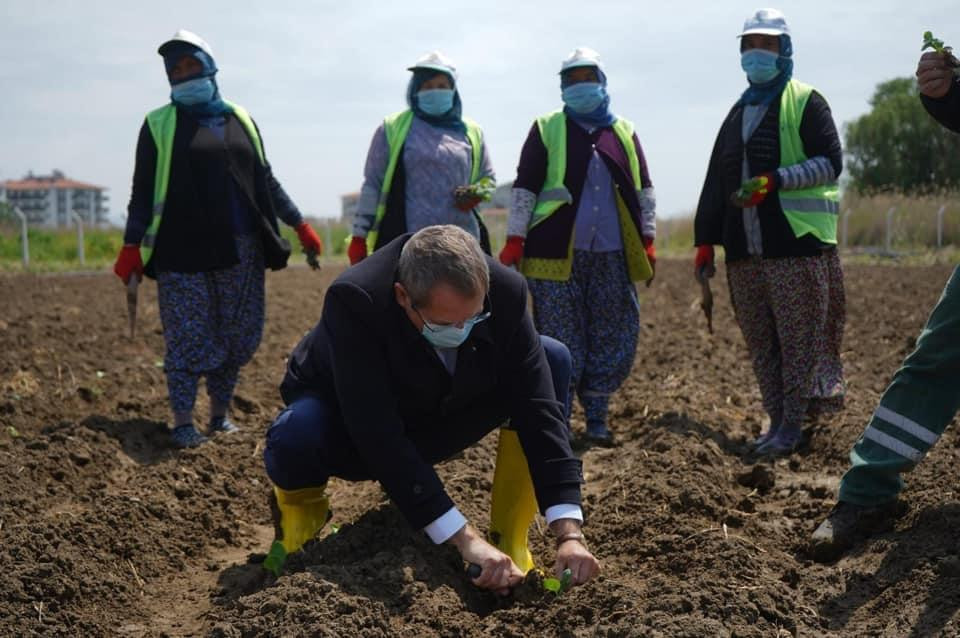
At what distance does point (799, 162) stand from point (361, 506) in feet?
8.35

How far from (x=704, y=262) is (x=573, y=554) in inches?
112

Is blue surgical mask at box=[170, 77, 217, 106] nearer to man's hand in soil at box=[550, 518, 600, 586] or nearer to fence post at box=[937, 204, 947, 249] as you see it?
man's hand in soil at box=[550, 518, 600, 586]

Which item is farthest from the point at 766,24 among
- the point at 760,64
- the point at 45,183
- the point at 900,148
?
the point at 45,183

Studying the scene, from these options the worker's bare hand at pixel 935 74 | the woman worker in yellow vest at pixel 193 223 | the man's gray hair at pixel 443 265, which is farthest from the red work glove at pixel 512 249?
the man's gray hair at pixel 443 265

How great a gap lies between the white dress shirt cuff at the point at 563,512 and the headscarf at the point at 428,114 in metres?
2.89

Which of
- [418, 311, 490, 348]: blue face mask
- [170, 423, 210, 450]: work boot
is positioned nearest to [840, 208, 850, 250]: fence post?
[170, 423, 210, 450]: work boot

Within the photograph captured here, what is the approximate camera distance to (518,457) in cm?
348

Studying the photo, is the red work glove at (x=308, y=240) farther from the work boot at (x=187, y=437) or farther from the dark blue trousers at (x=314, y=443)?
the dark blue trousers at (x=314, y=443)

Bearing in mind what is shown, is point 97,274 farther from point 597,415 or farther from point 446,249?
point 446,249

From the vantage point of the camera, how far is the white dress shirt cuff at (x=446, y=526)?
2945mm

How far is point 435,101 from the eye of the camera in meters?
5.35

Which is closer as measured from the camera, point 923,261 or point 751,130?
point 751,130

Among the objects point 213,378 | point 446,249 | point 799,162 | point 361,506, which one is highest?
point 799,162

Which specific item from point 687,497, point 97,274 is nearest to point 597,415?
point 687,497
